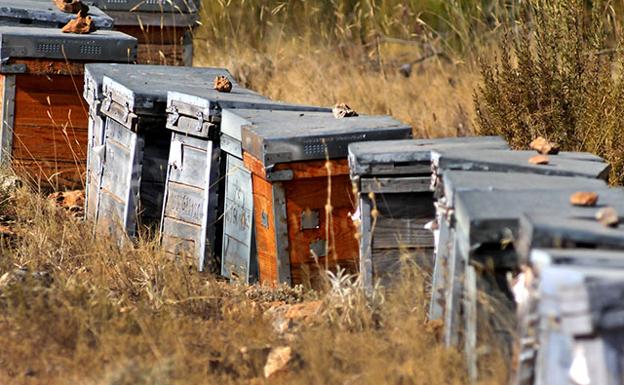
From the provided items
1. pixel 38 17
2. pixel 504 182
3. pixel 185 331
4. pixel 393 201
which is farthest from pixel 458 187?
pixel 38 17

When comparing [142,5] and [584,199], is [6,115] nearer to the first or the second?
[142,5]

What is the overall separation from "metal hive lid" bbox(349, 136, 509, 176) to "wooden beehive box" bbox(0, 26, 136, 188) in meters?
3.09

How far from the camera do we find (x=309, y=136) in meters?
5.90

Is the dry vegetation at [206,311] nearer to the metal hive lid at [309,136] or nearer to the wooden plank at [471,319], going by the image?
the wooden plank at [471,319]

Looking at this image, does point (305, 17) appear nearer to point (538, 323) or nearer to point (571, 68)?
point (571, 68)

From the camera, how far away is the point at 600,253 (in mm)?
3725

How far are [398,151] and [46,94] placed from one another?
140 inches

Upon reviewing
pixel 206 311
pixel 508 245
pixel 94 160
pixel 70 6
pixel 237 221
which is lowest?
pixel 206 311

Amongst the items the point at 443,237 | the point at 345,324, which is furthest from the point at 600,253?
the point at 345,324

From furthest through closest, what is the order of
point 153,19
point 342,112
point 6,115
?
point 153,19, point 6,115, point 342,112

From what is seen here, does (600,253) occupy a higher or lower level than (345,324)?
higher

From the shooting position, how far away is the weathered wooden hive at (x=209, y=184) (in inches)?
256

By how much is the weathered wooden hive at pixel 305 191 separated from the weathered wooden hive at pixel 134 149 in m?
0.96

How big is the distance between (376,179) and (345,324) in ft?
2.19
